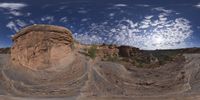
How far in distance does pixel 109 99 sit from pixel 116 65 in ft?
24.0

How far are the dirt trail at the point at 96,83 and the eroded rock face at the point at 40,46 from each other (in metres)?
0.62

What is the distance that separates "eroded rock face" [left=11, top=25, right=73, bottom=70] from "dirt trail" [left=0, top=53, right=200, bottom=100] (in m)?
0.62

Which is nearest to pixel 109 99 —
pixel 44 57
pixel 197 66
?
pixel 44 57

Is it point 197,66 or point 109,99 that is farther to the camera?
point 197,66

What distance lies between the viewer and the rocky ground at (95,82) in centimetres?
1992

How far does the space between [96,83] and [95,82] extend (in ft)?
0.55

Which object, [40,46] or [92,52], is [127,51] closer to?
[92,52]

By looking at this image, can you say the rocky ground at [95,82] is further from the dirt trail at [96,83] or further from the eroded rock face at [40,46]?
the eroded rock face at [40,46]

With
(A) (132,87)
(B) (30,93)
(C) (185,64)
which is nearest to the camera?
(B) (30,93)

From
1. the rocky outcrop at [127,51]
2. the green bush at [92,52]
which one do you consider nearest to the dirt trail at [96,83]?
the green bush at [92,52]

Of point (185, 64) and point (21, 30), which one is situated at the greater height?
point (21, 30)

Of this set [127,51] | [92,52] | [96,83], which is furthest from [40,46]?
[127,51]

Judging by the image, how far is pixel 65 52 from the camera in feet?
79.9

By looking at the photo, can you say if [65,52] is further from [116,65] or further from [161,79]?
[161,79]
